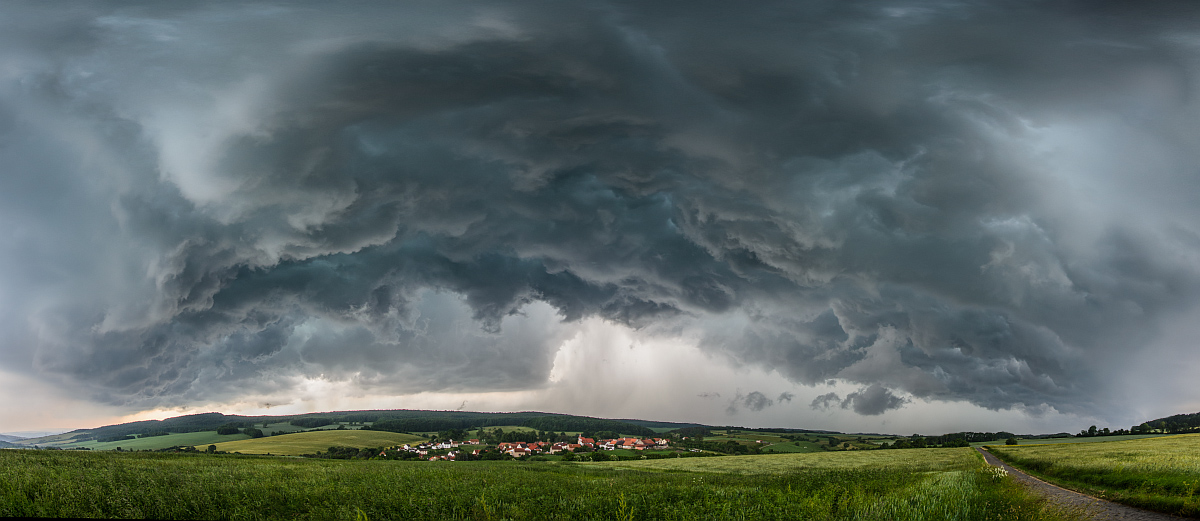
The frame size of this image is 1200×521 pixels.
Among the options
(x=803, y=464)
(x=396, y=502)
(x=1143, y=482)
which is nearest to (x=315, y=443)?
(x=803, y=464)

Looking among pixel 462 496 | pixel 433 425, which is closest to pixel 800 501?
pixel 462 496

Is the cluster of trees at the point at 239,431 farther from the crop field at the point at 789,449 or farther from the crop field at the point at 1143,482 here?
the crop field at the point at 1143,482

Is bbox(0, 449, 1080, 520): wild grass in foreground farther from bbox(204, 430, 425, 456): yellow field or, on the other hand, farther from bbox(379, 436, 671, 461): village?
bbox(204, 430, 425, 456): yellow field

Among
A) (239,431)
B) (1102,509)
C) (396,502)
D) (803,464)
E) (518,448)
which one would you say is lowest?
(239,431)

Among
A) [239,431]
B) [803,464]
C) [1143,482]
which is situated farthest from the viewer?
[239,431]

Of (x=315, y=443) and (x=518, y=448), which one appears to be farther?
(x=315, y=443)

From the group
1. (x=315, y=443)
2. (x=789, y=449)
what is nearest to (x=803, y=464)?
(x=789, y=449)

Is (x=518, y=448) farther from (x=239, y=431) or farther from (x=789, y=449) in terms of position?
(x=239, y=431)

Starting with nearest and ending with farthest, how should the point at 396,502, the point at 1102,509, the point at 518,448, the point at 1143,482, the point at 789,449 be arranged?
the point at 396,502, the point at 1102,509, the point at 1143,482, the point at 518,448, the point at 789,449

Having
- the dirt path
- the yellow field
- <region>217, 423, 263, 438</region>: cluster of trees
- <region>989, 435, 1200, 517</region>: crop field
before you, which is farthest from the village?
the dirt path

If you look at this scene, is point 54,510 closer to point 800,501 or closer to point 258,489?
point 258,489

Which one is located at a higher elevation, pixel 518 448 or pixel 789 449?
pixel 518 448
